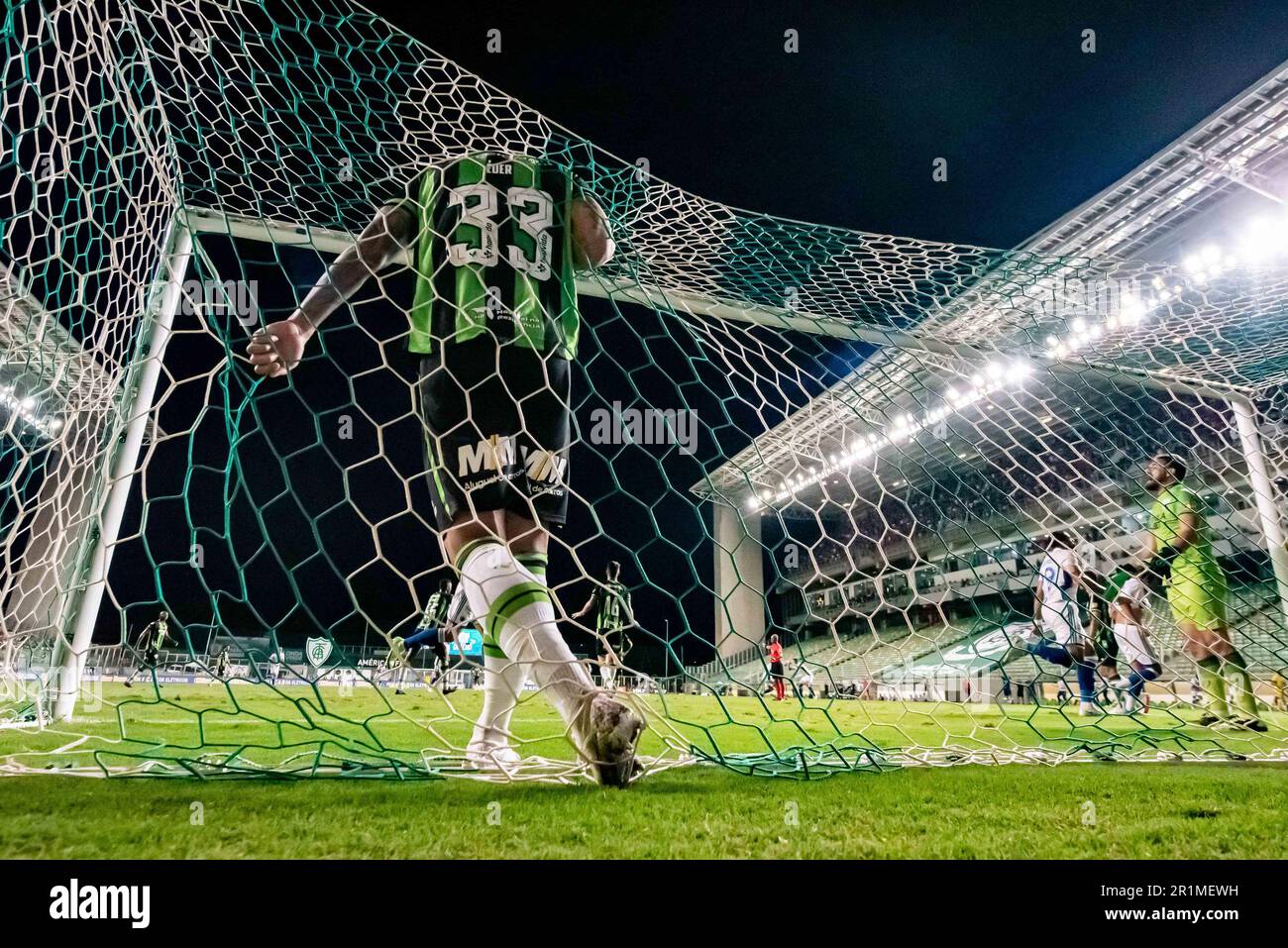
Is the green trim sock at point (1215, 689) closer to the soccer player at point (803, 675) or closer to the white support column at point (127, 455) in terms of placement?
the soccer player at point (803, 675)

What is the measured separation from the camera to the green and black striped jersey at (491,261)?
5.22 feet

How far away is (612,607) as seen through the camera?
69.0 inches

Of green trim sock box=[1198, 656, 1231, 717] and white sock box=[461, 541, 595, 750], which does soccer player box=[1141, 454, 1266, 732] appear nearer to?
green trim sock box=[1198, 656, 1231, 717]

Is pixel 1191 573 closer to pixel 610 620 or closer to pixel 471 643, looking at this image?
pixel 610 620

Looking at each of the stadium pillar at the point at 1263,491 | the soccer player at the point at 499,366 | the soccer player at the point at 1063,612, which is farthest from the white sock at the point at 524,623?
the stadium pillar at the point at 1263,491

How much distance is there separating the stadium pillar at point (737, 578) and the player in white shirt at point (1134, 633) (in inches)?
57.3

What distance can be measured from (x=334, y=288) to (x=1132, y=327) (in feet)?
12.2

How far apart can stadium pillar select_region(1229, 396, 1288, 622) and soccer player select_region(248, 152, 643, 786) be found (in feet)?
11.0

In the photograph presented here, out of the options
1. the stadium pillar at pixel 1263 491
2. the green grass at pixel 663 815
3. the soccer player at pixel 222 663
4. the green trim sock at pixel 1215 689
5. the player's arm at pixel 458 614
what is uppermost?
the stadium pillar at pixel 1263 491
